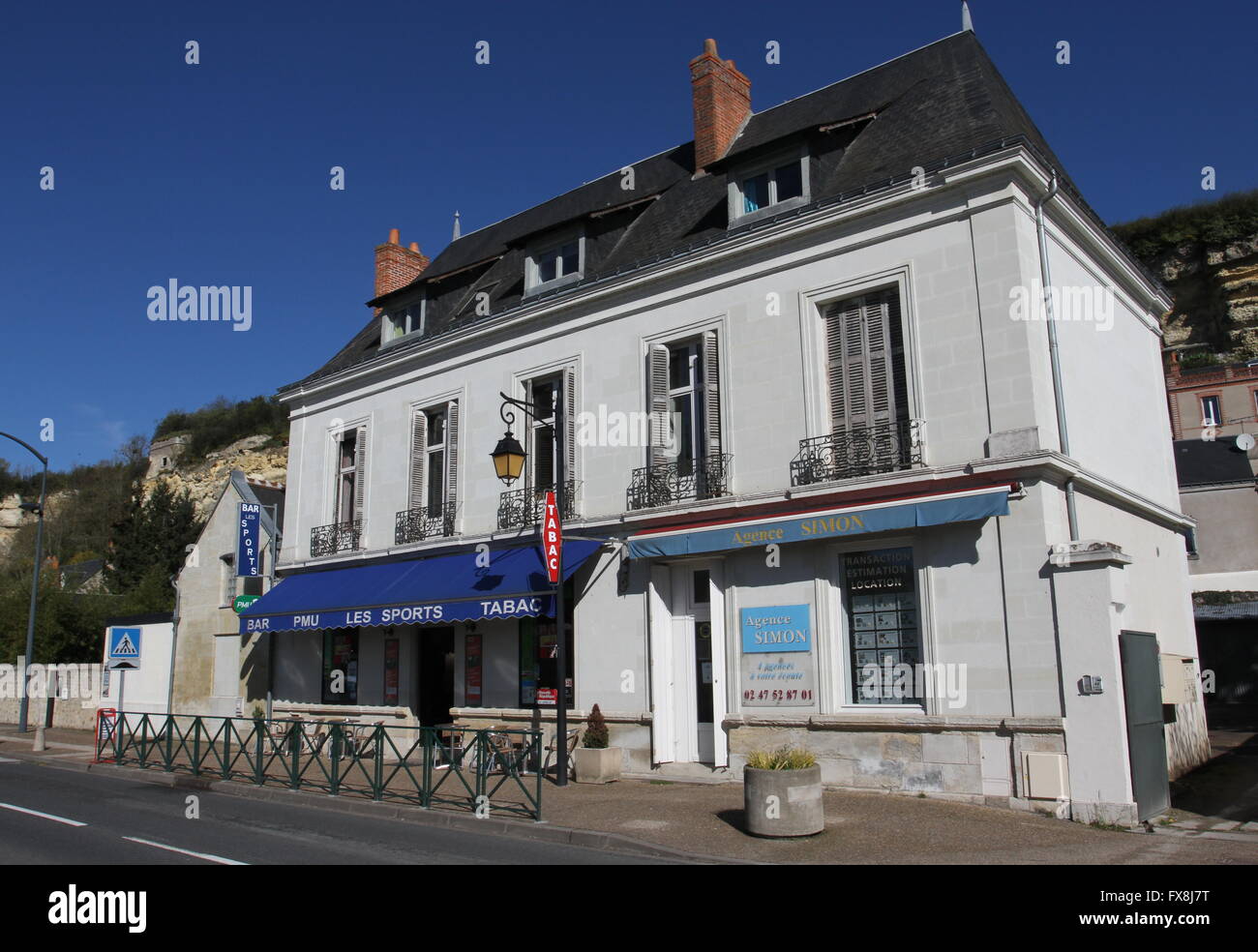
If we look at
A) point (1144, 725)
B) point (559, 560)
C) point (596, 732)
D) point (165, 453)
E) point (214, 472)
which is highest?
point (165, 453)

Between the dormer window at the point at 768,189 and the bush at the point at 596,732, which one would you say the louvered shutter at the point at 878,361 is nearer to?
the dormer window at the point at 768,189

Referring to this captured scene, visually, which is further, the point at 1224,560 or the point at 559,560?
the point at 1224,560

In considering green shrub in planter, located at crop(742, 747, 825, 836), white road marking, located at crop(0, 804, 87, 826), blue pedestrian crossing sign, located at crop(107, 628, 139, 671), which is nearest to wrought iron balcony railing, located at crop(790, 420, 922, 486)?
green shrub in planter, located at crop(742, 747, 825, 836)

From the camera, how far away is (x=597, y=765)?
45.3ft

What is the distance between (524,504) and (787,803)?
8.65 m

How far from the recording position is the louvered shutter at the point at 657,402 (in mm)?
15117

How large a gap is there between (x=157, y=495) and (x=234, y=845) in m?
48.2

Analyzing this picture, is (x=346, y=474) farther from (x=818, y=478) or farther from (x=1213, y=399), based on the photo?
(x=1213, y=399)

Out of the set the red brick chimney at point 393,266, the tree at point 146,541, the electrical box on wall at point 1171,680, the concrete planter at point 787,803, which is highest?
the red brick chimney at point 393,266

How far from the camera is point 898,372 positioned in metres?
12.8

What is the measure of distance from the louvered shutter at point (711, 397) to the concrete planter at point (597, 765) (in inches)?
183

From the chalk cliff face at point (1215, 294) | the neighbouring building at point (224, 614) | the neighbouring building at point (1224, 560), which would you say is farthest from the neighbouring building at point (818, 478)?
the chalk cliff face at point (1215, 294)

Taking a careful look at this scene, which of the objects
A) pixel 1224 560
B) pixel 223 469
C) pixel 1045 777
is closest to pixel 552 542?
pixel 1045 777
